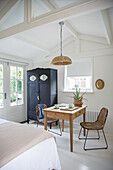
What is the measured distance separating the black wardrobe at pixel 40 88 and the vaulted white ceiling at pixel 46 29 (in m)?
0.78

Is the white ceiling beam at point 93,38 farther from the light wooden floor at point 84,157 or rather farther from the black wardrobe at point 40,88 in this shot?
the light wooden floor at point 84,157

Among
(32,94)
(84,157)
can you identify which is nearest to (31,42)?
(32,94)

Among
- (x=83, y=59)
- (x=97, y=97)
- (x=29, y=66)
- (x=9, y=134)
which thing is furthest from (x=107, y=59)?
(x=9, y=134)

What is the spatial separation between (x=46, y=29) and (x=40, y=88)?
1819 millimetres

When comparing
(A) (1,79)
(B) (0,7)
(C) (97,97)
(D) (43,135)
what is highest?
(B) (0,7)

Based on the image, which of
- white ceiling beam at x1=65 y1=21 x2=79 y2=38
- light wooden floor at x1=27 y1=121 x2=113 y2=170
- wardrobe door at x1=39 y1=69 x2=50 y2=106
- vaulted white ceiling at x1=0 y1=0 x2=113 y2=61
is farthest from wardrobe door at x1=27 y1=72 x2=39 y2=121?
white ceiling beam at x1=65 y1=21 x2=79 y2=38

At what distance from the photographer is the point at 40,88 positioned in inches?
160

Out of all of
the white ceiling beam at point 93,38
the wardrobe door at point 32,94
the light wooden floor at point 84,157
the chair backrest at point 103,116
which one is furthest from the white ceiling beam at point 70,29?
the light wooden floor at point 84,157

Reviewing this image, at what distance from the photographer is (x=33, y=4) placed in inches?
82.7

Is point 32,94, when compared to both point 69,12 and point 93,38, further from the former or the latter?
point 69,12

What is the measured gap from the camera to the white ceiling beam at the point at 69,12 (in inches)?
58.2

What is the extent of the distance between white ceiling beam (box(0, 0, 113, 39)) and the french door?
203cm

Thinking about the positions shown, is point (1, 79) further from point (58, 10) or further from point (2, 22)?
point (58, 10)

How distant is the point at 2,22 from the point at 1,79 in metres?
1.77
